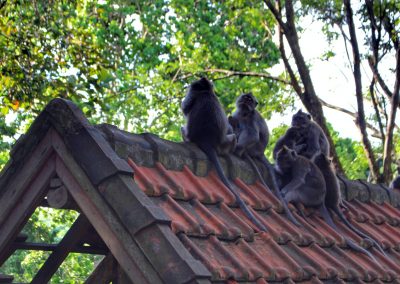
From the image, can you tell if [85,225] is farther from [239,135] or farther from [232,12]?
[232,12]

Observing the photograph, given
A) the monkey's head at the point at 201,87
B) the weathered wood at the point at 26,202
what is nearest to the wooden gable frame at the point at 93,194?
the weathered wood at the point at 26,202

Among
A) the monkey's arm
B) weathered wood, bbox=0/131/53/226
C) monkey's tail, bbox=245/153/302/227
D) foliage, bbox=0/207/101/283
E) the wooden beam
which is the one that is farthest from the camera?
foliage, bbox=0/207/101/283

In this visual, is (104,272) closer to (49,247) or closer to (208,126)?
(49,247)

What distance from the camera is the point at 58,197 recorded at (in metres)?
4.83

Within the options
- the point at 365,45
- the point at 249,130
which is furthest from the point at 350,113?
the point at 249,130

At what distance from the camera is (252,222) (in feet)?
18.7

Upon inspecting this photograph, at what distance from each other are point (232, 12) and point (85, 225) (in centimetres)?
1574

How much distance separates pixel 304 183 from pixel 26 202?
2.78 meters

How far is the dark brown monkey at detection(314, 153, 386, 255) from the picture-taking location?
281 inches

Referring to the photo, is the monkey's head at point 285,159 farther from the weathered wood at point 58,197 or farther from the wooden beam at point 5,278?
the weathered wood at point 58,197

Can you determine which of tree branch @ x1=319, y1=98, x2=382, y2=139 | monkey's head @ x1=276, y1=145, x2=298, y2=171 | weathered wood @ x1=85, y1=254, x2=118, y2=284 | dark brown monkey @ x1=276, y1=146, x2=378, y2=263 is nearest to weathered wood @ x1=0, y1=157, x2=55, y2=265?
weathered wood @ x1=85, y1=254, x2=118, y2=284

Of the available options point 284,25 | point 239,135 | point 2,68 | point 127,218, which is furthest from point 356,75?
point 127,218

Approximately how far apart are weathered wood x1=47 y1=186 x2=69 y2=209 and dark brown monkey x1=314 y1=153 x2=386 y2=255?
2.81m

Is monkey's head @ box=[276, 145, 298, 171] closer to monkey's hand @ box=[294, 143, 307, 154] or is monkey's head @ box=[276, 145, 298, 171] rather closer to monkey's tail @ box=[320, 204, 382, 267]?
monkey's tail @ box=[320, 204, 382, 267]
